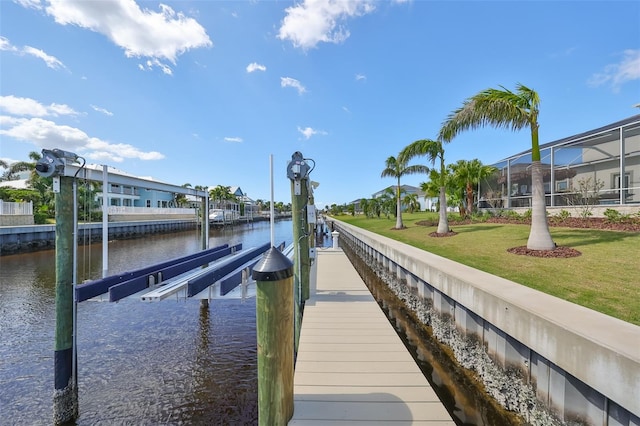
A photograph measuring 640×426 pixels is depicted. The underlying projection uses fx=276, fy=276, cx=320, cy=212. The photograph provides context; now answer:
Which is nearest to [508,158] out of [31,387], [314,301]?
[314,301]

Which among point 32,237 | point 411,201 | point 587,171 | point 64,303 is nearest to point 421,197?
point 411,201

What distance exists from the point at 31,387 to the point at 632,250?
518 inches

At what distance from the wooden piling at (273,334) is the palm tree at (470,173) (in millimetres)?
21629

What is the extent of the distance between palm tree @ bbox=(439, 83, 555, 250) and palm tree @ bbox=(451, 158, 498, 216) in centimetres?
1295

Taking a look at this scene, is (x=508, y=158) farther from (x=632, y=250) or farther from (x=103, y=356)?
(x=103, y=356)

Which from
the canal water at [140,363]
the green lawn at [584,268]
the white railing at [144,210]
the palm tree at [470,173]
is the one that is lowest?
the canal water at [140,363]

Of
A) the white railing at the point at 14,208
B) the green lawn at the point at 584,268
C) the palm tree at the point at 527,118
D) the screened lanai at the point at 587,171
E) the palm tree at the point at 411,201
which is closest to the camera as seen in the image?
the green lawn at the point at 584,268

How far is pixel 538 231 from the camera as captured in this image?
784 centimetres

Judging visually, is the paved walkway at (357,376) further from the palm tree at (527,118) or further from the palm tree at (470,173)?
the palm tree at (470,173)

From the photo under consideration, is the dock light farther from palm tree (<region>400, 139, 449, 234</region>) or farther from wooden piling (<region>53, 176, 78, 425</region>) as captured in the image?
palm tree (<region>400, 139, 449, 234</region>)

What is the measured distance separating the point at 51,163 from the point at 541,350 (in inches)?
261

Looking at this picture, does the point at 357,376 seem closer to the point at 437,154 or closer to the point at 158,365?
the point at 158,365

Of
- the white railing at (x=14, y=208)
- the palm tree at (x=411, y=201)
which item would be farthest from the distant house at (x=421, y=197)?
the white railing at (x=14, y=208)

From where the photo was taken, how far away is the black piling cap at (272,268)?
2205mm
